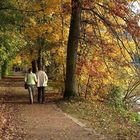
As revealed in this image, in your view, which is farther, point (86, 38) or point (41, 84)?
point (86, 38)

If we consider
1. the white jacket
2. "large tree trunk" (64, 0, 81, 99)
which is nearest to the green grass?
"large tree trunk" (64, 0, 81, 99)

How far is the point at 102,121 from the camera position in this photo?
656 inches

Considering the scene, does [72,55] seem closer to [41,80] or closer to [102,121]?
[41,80]

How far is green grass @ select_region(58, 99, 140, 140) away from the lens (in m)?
14.1

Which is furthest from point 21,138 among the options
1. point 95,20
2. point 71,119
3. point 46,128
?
point 95,20

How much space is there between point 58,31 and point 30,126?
14219mm

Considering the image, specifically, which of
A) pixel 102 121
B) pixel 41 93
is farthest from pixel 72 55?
pixel 102 121

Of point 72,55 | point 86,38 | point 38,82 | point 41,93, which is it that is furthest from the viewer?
point 86,38

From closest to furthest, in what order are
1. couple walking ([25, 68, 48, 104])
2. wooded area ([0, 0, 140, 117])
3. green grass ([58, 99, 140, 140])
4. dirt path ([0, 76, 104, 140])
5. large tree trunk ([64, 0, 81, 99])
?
dirt path ([0, 76, 104, 140])
green grass ([58, 99, 140, 140])
wooded area ([0, 0, 140, 117])
couple walking ([25, 68, 48, 104])
large tree trunk ([64, 0, 81, 99])

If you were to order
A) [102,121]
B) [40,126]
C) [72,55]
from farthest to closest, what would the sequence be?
[72,55]
[102,121]
[40,126]

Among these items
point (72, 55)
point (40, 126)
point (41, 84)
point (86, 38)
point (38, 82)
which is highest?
point (86, 38)

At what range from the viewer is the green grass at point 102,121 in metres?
14.1

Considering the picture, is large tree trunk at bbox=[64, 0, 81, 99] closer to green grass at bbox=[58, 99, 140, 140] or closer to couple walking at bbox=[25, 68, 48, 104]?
green grass at bbox=[58, 99, 140, 140]

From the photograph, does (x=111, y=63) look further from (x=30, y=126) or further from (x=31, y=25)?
(x=30, y=126)
